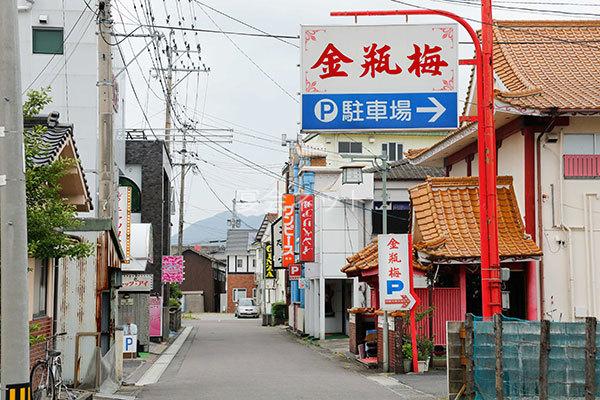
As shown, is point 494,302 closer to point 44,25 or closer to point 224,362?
point 224,362

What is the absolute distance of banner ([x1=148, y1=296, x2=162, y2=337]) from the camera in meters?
40.1

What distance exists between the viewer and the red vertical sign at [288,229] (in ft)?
153

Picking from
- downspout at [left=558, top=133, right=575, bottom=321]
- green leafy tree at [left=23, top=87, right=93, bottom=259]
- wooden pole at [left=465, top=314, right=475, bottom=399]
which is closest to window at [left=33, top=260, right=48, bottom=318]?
green leafy tree at [left=23, top=87, right=93, bottom=259]

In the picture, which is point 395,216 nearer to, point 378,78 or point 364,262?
point 364,262

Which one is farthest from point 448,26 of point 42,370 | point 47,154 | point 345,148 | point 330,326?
point 345,148

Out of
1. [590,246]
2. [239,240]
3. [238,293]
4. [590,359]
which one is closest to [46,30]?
[590,246]

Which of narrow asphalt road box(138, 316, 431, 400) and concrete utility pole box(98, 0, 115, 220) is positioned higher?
concrete utility pole box(98, 0, 115, 220)

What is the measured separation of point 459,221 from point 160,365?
10.4 m

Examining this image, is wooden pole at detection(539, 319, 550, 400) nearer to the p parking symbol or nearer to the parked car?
the p parking symbol

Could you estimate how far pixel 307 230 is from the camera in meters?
42.1

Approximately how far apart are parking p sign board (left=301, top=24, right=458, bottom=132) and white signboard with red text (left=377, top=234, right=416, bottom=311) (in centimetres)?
910

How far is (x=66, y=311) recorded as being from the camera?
2009cm

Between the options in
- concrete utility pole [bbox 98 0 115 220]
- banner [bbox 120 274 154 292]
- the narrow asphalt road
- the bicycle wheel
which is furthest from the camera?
banner [bbox 120 274 154 292]

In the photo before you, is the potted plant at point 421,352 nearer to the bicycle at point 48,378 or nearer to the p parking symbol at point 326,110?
the bicycle at point 48,378
